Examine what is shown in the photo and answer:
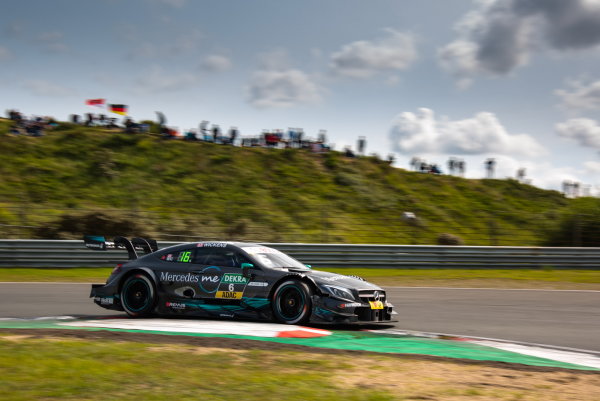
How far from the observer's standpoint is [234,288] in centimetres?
1023

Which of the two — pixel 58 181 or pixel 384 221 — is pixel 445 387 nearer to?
pixel 384 221

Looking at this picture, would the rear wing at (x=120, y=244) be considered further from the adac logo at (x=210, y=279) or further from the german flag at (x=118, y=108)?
the german flag at (x=118, y=108)

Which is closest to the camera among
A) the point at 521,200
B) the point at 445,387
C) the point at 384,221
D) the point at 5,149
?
the point at 445,387

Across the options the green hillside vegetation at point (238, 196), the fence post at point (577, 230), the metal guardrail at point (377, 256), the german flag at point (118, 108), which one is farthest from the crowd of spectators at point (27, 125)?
the fence post at point (577, 230)

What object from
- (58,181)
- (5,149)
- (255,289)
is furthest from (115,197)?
(255,289)

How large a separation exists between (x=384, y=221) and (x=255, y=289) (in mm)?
14988

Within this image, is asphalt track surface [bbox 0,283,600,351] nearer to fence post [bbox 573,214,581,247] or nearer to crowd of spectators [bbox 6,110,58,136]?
fence post [bbox 573,214,581,247]

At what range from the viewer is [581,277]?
67.1 ft

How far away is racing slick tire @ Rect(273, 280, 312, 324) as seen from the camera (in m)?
9.72

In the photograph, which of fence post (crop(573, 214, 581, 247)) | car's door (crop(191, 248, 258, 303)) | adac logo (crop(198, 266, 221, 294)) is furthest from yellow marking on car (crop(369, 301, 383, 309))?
fence post (crop(573, 214, 581, 247))

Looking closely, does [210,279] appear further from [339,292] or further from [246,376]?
[246,376]

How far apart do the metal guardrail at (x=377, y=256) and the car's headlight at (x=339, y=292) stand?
35.6 feet

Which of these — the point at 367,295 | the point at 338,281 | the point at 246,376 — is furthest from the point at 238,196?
the point at 246,376

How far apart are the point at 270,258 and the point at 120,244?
8.59ft
